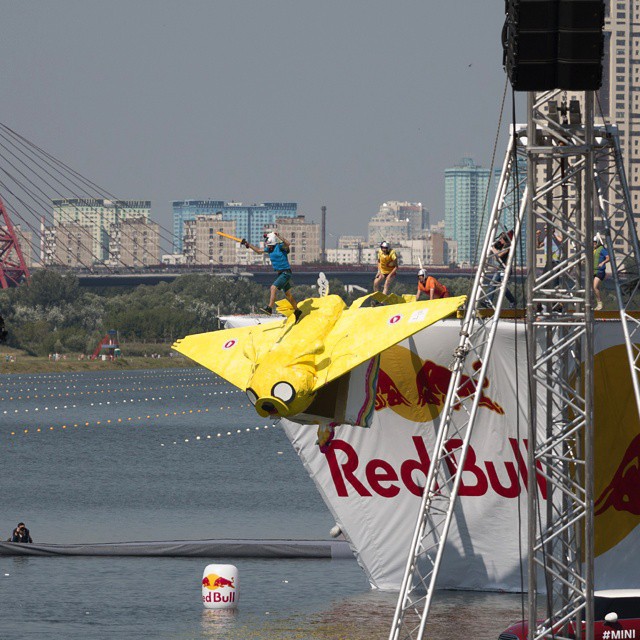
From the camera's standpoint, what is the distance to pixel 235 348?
32188 millimetres

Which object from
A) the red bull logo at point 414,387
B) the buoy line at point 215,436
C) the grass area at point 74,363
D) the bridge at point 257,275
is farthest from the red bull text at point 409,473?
the bridge at point 257,275

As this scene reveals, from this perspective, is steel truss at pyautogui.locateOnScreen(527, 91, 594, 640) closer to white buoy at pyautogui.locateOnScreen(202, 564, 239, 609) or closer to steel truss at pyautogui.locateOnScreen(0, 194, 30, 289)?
white buoy at pyautogui.locateOnScreen(202, 564, 239, 609)

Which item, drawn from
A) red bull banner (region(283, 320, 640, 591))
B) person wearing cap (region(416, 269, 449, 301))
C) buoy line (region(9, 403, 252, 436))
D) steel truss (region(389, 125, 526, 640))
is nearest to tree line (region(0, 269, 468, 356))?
buoy line (region(9, 403, 252, 436))

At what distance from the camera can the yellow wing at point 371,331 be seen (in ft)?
97.4

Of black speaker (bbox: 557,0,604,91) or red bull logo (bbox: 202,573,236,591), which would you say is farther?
red bull logo (bbox: 202,573,236,591)

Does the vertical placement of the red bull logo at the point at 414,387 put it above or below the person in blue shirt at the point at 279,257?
below

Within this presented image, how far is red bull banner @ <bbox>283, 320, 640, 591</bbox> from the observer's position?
3216cm

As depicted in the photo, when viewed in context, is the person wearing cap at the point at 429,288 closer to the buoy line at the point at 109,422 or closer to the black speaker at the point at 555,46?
the black speaker at the point at 555,46

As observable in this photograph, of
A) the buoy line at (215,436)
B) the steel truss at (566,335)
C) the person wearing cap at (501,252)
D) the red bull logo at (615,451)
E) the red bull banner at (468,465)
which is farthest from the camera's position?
the buoy line at (215,436)

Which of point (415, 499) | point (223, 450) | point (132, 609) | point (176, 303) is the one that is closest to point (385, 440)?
point (415, 499)

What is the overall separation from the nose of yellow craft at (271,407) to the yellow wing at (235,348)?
1.20m

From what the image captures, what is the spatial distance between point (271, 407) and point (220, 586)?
23.1 ft

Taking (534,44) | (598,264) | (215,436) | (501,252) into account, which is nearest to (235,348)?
(501,252)

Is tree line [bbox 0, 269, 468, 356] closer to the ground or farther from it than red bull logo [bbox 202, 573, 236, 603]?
farther from it
